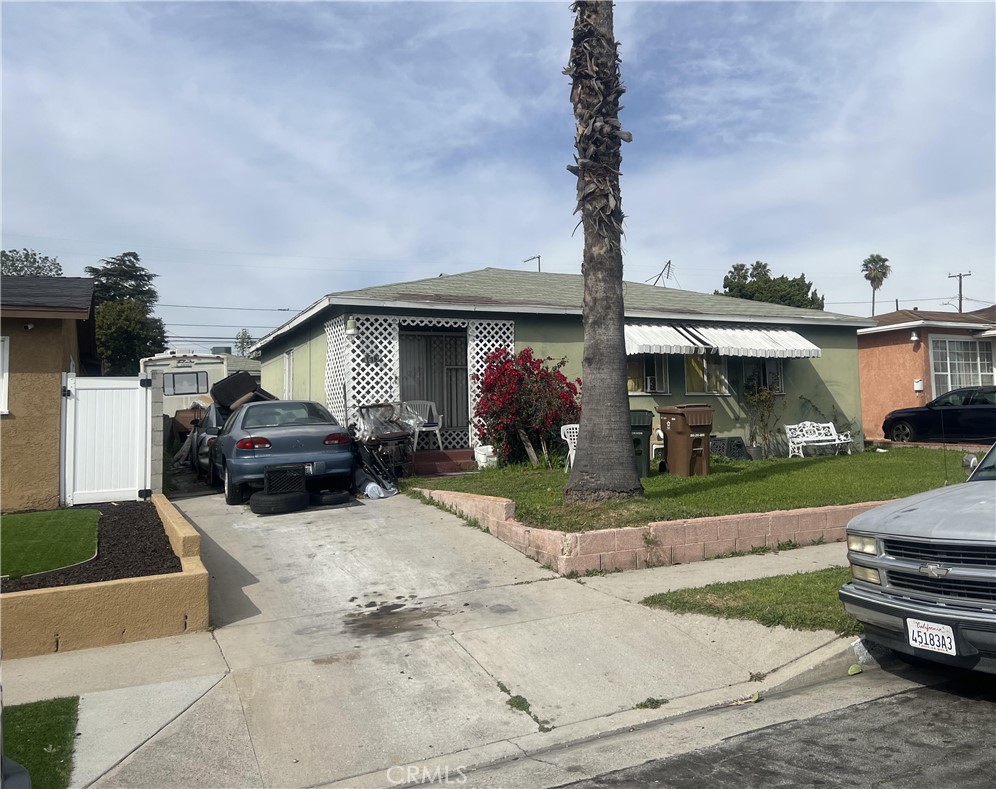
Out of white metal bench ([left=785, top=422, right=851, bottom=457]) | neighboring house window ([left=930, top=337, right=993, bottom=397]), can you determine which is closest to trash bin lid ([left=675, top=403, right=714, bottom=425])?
white metal bench ([left=785, top=422, right=851, bottom=457])

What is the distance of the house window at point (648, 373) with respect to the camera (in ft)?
51.6

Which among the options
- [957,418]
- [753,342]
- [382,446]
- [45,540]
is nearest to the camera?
[45,540]

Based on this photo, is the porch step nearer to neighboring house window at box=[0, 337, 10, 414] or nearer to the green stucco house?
the green stucco house

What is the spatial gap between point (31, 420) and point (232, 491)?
267 cm

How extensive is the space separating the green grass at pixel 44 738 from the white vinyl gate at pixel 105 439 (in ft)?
20.6

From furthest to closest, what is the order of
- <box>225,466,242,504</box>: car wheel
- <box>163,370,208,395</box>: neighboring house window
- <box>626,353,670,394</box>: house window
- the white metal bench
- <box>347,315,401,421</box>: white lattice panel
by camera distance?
<box>163,370,208,395</box>: neighboring house window < the white metal bench < <box>626,353,670,394</box>: house window < <box>347,315,401,421</box>: white lattice panel < <box>225,466,242,504</box>: car wheel

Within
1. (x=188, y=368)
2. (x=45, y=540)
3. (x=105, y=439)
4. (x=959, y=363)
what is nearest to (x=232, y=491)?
(x=105, y=439)

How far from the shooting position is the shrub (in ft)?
42.2

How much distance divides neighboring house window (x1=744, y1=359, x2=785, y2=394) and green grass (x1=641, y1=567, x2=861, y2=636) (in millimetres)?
10247

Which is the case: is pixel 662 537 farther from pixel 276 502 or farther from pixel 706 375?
pixel 706 375

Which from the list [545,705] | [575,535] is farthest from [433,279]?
[545,705]

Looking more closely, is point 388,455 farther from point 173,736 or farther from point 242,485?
point 173,736

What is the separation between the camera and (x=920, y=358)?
2138 centimetres

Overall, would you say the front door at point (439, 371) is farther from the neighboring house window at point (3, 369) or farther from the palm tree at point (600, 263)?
the neighboring house window at point (3, 369)
